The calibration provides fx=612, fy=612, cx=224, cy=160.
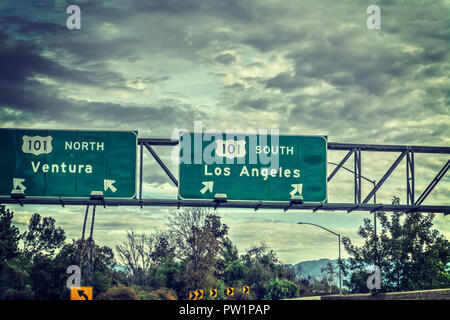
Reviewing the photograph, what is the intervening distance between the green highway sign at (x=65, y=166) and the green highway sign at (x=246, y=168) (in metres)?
2.92

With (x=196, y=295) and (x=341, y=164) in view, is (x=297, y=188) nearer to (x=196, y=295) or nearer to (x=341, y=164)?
A: (x=341, y=164)

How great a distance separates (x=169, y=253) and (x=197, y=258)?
7810 millimetres

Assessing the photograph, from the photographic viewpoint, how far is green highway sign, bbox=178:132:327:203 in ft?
96.2

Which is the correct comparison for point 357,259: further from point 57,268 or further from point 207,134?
point 207,134

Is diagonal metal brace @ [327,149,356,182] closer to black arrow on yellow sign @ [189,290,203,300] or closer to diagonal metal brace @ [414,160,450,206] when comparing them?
diagonal metal brace @ [414,160,450,206]

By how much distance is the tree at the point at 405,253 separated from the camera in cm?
6769

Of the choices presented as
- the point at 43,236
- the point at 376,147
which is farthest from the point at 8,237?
the point at 376,147

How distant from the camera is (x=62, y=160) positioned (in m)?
28.8

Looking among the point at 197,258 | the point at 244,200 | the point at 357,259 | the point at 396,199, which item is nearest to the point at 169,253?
the point at 197,258

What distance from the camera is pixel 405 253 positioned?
229ft

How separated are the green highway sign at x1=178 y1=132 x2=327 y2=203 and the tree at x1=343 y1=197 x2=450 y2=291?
133 ft

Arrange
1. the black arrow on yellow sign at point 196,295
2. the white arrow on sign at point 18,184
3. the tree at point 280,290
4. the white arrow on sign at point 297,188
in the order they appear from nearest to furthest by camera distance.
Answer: the white arrow on sign at point 18,184, the white arrow on sign at point 297,188, the black arrow on yellow sign at point 196,295, the tree at point 280,290

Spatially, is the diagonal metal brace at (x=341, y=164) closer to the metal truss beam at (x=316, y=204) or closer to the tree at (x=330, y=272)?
the metal truss beam at (x=316, y=204)

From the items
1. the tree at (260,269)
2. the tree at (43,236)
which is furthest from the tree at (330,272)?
the tree at (43,236)
